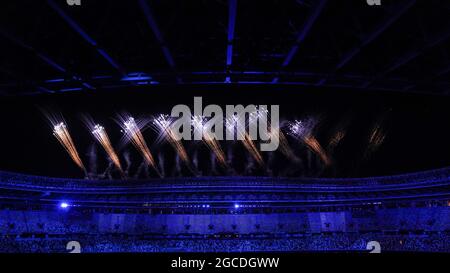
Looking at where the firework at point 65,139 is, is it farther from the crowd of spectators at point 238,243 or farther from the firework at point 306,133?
the firework at point 306,133

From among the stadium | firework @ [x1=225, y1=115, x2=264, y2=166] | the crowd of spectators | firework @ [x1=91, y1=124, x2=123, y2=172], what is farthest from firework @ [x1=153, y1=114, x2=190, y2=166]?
the crowd of spectators

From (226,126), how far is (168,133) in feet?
19.2

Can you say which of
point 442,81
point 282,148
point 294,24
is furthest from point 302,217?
point 294,24

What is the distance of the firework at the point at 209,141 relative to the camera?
27297 mm

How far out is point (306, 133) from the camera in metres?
28.8

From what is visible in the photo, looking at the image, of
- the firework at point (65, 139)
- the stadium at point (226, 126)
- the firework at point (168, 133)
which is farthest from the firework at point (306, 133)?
the firework at point (65, 139)

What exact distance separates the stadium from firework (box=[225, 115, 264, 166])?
0.82 feet

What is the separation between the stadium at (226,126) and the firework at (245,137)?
25cm

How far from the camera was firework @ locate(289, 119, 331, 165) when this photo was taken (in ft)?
A: 89.8

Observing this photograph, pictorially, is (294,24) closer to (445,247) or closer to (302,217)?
(445,247)

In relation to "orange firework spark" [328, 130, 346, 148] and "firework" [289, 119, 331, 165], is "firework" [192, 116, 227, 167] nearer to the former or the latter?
"firework" [289, 119, 331, 165]
